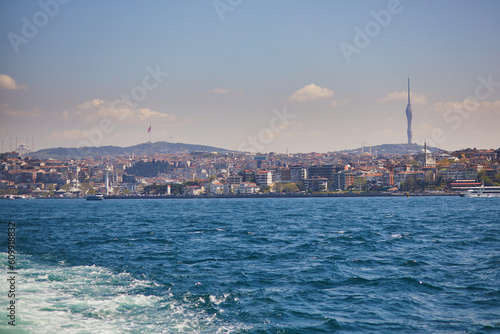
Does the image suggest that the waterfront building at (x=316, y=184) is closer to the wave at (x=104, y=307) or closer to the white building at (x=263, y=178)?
the white building at (x=263, y=178)

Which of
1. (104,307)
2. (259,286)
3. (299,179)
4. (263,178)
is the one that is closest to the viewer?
(104,307)

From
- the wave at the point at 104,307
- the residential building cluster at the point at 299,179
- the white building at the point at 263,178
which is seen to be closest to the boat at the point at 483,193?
the residential building cluster at the point at 299,179

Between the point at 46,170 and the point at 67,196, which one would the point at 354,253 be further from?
the point at 46,170

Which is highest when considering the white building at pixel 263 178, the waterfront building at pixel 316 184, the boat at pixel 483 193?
the white building at pixel 263 178

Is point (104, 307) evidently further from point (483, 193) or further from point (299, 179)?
point (299, 179)

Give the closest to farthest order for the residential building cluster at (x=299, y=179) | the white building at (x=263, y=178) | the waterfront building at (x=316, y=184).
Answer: the residential building cluster at (x=299, y=179)
the waterfront building at (x=316, y=184)
the white building at (x=263, y=178)

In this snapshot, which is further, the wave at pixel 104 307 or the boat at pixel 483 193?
the boat at pixel 483 193

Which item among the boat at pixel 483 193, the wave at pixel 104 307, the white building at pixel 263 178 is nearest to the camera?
the wave at pixel 104 307

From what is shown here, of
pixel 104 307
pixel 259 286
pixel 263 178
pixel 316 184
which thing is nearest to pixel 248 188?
pixel 263 178

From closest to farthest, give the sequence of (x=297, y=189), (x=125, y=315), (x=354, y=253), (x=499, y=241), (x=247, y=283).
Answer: (x=125, y=315), (x=247, y=283), (x=354, y=253), (x=499, y=241), (x=297, y=189)

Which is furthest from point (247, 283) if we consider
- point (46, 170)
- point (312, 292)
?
point (46, 170)

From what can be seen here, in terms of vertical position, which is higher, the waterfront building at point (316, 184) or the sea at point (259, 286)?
the waterfront building at point (316, 184)
